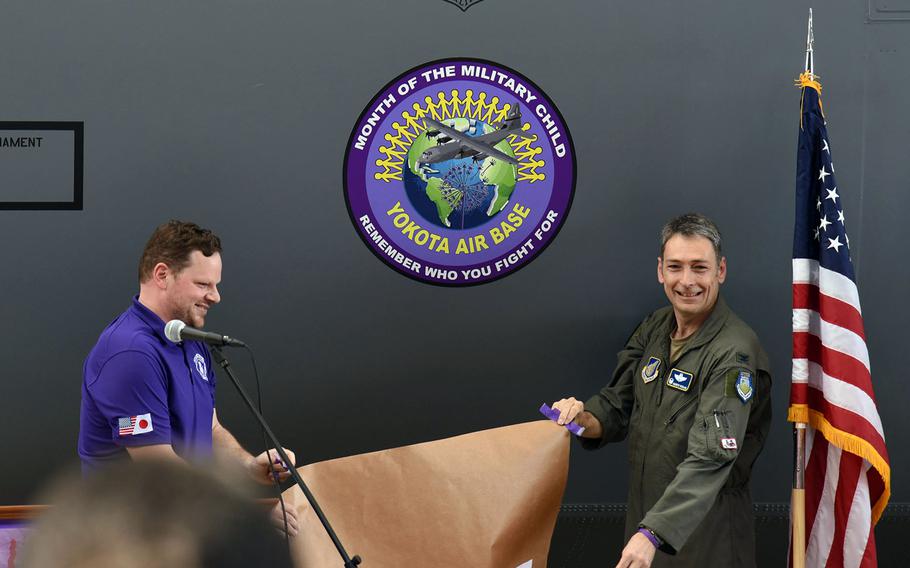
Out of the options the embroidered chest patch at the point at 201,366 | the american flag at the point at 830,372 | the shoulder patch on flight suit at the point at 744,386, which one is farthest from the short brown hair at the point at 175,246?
the american flag at the point at 830,372

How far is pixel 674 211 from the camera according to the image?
9.71 feet

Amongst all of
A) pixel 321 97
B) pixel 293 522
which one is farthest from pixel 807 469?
pixel 321 97

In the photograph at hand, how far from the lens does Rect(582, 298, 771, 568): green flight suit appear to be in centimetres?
238

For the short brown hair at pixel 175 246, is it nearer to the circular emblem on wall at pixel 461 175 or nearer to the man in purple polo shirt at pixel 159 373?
the man in purple polo shirt at pixel 159 373

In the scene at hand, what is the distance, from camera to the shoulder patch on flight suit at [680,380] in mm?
2561

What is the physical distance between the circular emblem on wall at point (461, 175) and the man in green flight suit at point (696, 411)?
483 mm

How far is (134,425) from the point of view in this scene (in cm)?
220

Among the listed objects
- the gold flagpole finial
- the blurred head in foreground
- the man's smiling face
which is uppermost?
the gold flagpole finial

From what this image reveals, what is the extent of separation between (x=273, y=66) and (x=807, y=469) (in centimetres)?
212

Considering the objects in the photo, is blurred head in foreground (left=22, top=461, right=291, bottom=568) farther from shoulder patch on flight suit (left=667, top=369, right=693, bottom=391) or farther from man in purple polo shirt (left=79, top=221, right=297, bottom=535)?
shoulder patch on flight suit (left=667, top=369, right=693, bottom=391)

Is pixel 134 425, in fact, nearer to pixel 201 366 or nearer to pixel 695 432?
pixel 201 366

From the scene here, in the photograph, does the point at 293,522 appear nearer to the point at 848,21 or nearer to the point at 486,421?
the point at 486,421

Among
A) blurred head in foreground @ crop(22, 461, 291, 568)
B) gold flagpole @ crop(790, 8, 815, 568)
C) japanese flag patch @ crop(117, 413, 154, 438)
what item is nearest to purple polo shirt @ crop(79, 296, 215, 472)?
japanese flag patch @ crop(117, 413, 154, 438)

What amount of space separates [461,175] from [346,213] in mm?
393
